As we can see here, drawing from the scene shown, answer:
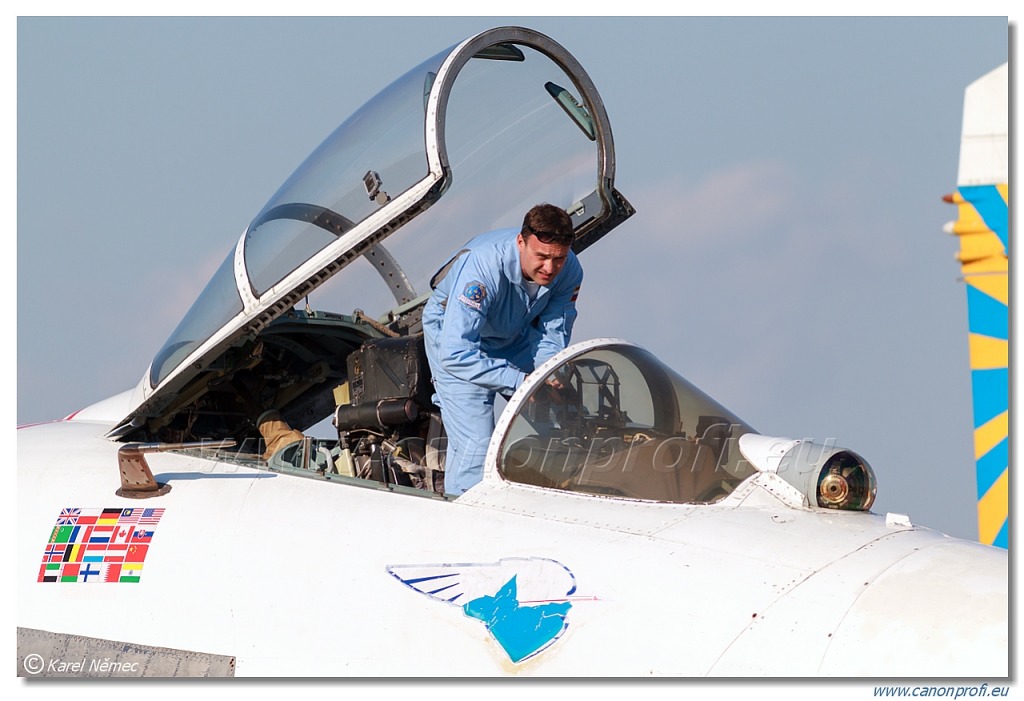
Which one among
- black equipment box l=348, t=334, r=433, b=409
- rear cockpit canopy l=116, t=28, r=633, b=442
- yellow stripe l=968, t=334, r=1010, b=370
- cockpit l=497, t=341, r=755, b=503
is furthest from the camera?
black equipment box l=348, t=334, r=433, b=409

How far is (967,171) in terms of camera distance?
344cm

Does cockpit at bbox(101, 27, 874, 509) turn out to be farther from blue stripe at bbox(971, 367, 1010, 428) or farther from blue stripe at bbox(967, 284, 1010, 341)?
blue stripe at bbox(967, 284, 1010, 341)

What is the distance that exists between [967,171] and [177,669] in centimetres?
Answer: 394

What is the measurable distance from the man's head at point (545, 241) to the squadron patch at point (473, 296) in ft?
1.00

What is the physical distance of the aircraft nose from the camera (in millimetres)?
3828

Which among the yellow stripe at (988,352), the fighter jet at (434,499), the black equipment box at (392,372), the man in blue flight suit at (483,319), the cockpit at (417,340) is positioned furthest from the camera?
the black equipment box at (392,372)

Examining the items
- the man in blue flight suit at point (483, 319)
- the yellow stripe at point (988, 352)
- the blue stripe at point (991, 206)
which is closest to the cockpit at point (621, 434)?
the man in blue flight suit at point (483, 319)

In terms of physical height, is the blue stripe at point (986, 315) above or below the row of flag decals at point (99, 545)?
above

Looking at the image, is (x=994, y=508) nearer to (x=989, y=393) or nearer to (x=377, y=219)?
(x=989, y=393)

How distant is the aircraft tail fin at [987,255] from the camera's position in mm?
3373

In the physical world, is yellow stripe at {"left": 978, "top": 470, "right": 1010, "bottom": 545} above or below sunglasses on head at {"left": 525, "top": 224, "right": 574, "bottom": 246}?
below

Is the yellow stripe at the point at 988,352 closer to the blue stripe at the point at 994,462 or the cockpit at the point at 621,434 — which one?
the blue stripe at the point at 994,462

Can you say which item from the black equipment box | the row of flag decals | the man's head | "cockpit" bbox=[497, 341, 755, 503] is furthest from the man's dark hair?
the row of flag decals

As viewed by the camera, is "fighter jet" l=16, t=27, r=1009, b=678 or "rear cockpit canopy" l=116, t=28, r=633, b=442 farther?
"rear cockpit canopy" l=116, t=28, r=633, b=442
